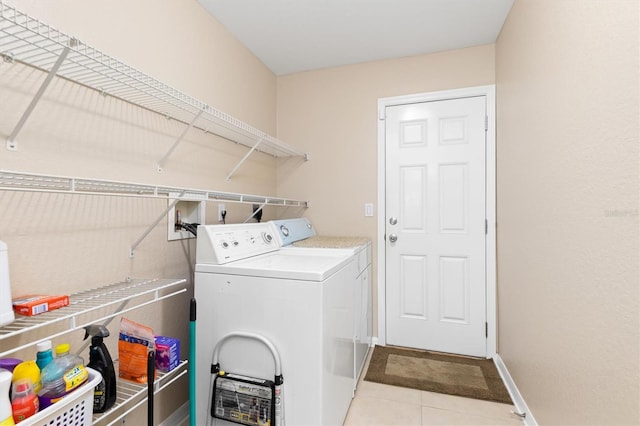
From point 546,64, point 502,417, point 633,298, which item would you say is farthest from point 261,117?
point 502,417

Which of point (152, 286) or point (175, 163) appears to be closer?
point (152, 286)

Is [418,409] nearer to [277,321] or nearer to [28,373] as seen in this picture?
[277,321]

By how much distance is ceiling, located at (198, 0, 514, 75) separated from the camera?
6.61ft

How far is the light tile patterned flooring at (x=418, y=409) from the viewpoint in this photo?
1.80 meters

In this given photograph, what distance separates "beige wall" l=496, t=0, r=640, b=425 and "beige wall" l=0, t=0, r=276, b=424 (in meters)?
1.90

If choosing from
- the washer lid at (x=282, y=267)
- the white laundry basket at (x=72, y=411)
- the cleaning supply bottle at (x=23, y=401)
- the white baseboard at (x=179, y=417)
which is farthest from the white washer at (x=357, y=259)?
the cleaning supply bottle at (x=23, y=401)

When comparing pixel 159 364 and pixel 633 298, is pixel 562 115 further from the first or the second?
pixel 159 364

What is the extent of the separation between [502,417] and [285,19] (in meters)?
2.91

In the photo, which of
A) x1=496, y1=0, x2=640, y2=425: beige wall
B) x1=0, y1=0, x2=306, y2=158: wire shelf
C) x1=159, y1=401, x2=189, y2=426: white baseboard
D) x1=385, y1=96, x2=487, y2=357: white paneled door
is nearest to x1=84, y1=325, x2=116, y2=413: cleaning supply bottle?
A: x1=159, y1=401, x2=189, y2=426: white baseboard

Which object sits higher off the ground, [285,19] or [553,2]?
[285,19]

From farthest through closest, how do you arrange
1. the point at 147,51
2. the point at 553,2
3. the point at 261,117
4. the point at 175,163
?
1. the point at 261,117
2. the point at 175,163
3. the point at 147,51
4. the point at 553,2

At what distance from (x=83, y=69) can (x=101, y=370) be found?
1107 millimetres

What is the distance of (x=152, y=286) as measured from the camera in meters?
1.32

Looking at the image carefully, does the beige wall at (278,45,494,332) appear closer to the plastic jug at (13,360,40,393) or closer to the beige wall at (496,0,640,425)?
the beige wall at (496,0,640,425)
